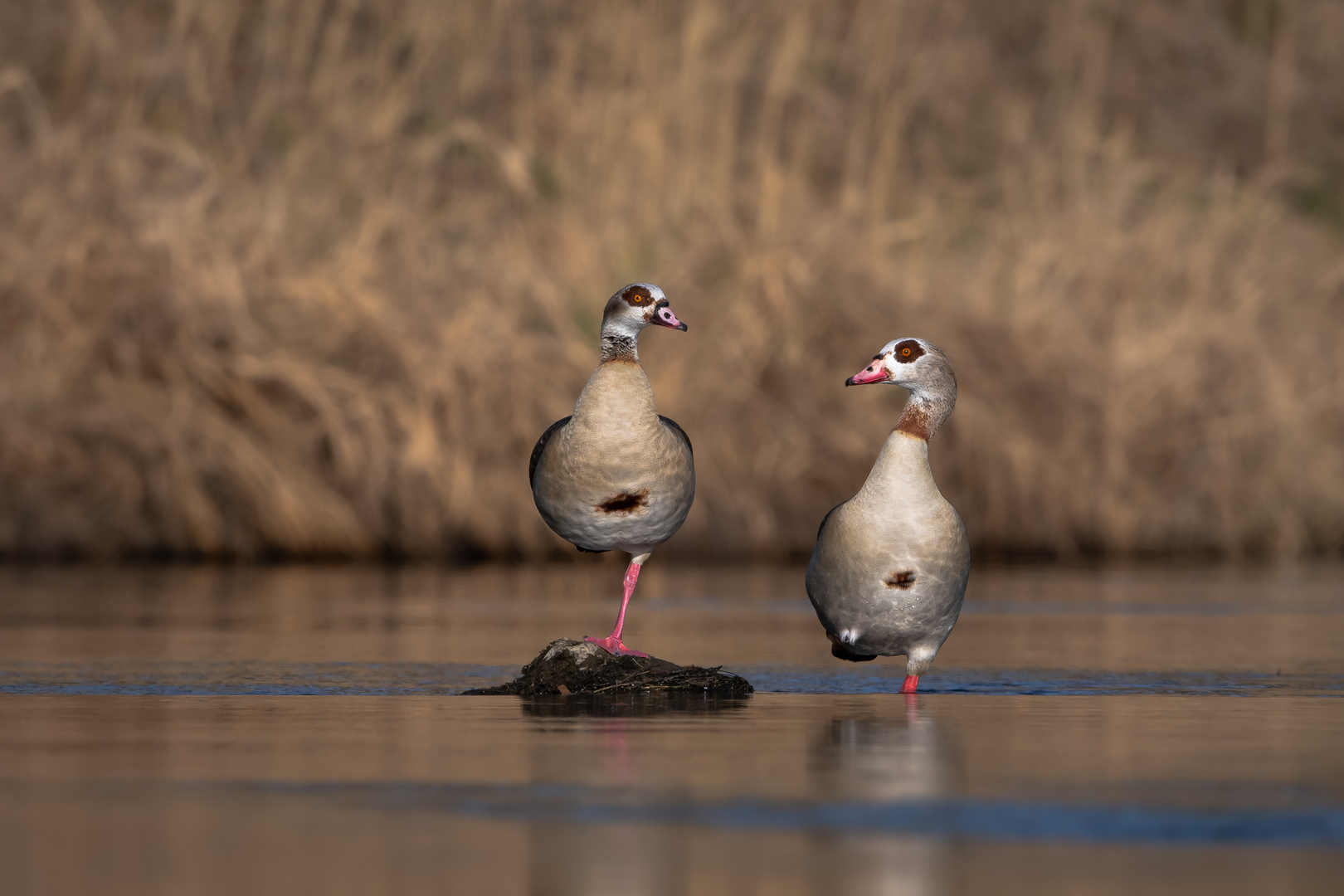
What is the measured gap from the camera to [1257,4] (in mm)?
28547

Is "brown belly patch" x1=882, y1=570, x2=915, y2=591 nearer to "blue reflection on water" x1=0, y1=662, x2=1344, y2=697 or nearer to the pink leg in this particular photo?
"blue reflection on water" x1=0, y1=662, x2=1344, y2=697

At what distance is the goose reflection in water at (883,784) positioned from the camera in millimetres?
3814

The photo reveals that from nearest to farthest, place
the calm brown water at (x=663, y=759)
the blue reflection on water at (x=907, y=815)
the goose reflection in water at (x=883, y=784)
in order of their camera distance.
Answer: the goose reflection in water at (x=883, y=784), the calm brown water at (x=663, y=759), the blue reflection on water at (x=907, y=815)

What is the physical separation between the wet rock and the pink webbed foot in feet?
0.11

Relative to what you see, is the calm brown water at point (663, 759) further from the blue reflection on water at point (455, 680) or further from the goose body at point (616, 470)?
the goose body at point (616, 470)

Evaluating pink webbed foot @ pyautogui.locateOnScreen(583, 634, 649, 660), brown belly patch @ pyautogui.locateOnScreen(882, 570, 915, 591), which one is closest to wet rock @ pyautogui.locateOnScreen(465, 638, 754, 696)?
pink webbed foot @ pyautogui.locateOnScreen(583, 634, 649, 660)

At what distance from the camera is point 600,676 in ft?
24.1

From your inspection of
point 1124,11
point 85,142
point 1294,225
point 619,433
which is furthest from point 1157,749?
point 1124,11

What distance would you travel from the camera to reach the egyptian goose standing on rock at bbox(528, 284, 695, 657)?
23.7 feet

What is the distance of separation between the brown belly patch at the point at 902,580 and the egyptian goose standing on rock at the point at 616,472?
0.72 m

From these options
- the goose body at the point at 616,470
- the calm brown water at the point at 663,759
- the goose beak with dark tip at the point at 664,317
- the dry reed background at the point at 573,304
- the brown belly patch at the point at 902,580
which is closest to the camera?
the calm brown water at the point at 663,759

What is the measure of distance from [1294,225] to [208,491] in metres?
9.29

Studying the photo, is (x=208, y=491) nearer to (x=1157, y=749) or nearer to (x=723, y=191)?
(x=723, y=191)

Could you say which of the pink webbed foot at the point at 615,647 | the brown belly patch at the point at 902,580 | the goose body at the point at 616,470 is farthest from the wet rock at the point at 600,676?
the brown belly patch at the point at 902,580
